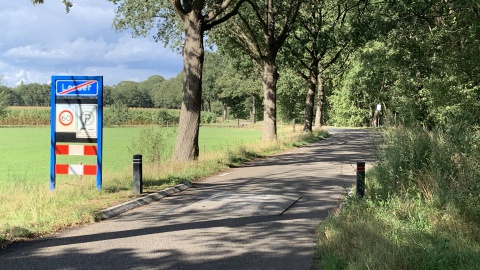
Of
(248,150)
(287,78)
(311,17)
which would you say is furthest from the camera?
(287,78)

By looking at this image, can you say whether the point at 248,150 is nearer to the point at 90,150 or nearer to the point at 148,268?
the point at 90,150

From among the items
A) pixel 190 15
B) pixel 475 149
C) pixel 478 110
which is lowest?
pixel 475 149

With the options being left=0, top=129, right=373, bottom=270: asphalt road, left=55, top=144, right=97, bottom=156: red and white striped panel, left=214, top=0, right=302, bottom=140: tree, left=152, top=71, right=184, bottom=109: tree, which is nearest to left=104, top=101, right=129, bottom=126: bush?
left=152, top=71, right=184, bottom=109: tree

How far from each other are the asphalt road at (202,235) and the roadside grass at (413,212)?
61 cm

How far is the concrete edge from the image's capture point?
25.1 feet

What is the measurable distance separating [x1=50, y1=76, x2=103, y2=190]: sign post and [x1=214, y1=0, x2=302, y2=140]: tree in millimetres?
14995

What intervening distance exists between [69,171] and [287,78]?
55.6 meters

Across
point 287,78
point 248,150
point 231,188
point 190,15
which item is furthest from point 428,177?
point 287,78

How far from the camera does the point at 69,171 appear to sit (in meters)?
9.42

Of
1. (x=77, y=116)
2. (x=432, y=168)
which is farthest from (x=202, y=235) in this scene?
(x=77, y=116)

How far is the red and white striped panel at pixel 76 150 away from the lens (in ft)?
31.1

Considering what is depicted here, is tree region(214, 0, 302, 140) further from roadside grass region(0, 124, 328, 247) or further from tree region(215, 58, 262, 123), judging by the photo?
tree region(215, 58, 262, 123)

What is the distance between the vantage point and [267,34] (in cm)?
2389

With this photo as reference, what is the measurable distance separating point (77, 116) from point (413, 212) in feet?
23.9
